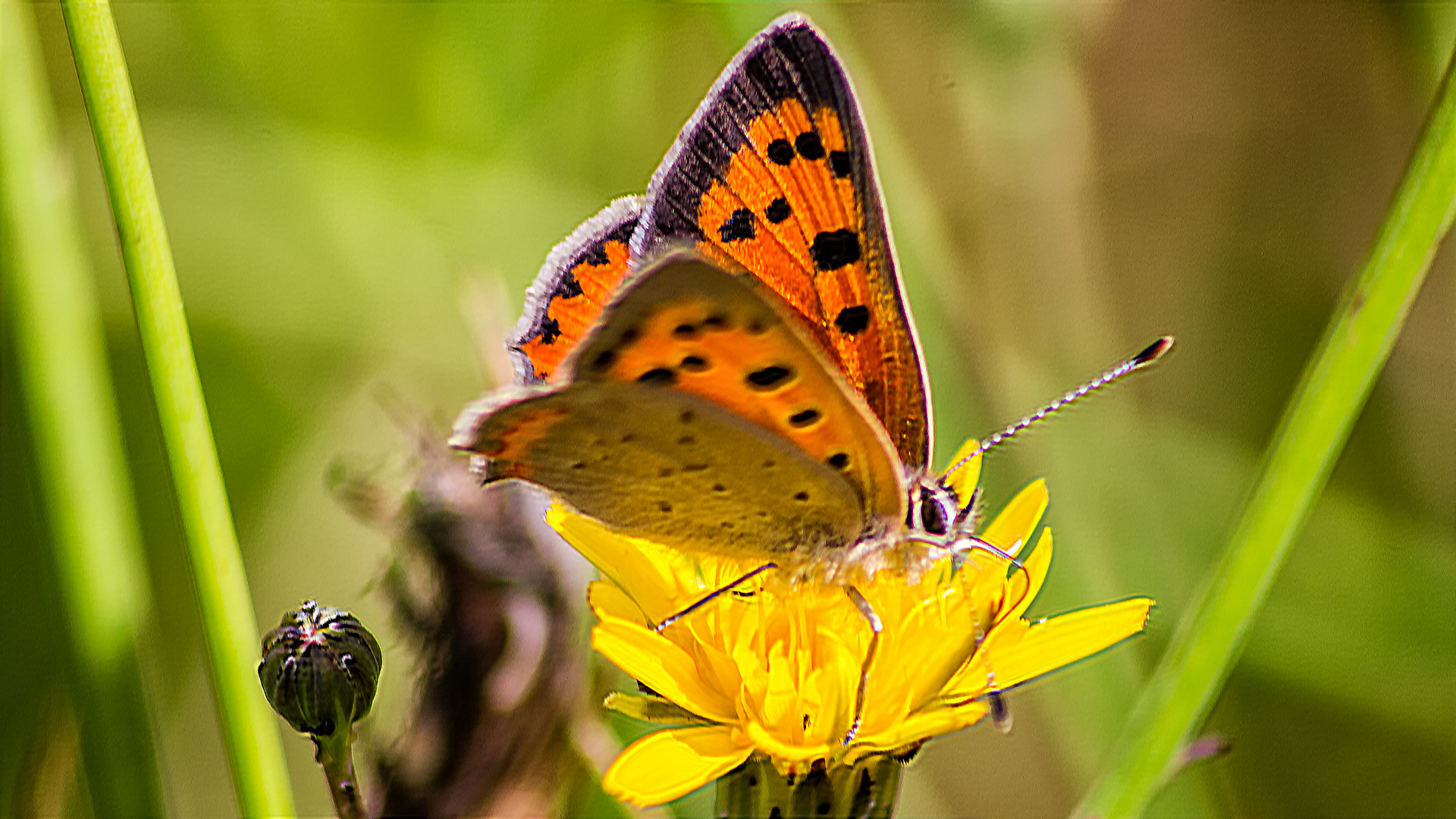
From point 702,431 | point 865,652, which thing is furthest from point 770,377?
point 865,652

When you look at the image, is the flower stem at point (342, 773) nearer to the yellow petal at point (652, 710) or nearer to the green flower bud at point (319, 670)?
the green flower bud at point (319, 670)

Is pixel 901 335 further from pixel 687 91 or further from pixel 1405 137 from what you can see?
pixel 1405 137

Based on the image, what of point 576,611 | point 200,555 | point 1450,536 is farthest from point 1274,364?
point 200,555

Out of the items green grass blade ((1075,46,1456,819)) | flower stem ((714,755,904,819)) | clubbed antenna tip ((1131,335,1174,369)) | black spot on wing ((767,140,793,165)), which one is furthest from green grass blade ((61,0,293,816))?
clubbed antenna tip ((1131,335,1174,369))

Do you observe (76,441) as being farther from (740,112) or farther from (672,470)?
(740,112)

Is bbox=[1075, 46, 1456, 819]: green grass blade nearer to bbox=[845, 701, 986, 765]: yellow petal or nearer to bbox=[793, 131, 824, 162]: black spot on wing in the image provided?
bbox=[845, 701, 986, 765]: yellow petal

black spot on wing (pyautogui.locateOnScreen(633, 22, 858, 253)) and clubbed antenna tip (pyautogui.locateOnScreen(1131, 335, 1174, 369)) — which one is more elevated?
black spot on wing (pyautogui.locateOnScreen(633, 22, 858, 253))
